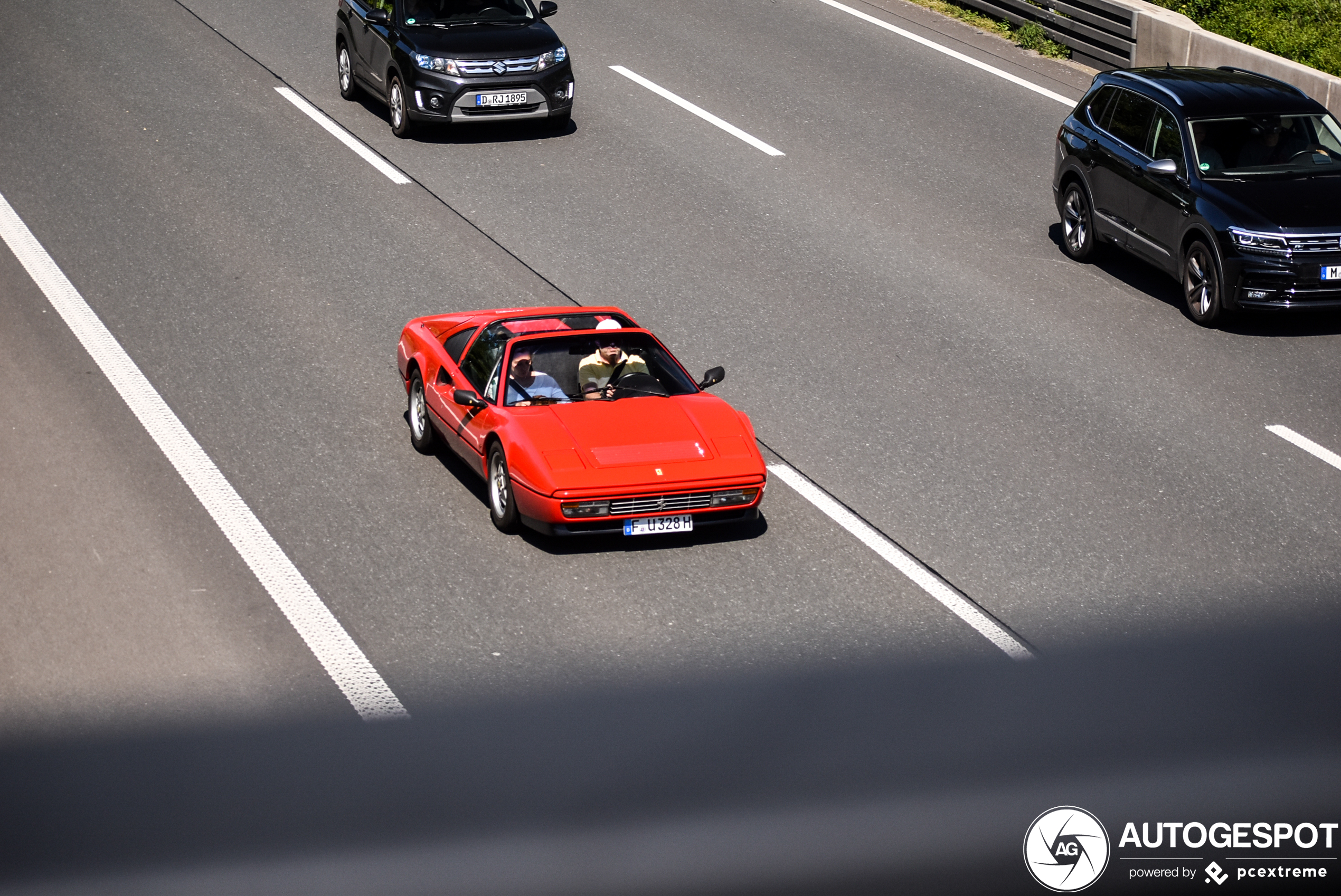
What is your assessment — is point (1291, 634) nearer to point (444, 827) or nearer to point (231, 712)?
point (444, 827)

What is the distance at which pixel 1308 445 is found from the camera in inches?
459

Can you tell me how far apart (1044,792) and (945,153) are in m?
12.3

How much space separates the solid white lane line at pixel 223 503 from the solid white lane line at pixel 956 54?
12478 millimetres

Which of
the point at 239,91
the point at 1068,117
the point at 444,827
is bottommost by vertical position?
the point at 239,91

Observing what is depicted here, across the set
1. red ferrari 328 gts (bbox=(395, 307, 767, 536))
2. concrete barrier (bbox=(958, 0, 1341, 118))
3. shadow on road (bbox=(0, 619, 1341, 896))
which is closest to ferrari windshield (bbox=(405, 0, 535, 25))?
concrete barrier (bbox=(958, 0, 1341, 118))

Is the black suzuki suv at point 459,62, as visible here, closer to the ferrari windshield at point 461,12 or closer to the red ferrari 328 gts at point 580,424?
the ferrari windshield at point 461,12

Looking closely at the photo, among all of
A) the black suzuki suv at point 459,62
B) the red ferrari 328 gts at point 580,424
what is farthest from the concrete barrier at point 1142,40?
the red ferrari 328 gts at point 580,424

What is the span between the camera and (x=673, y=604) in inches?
361

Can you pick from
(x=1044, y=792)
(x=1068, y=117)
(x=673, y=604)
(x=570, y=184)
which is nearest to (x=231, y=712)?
(x=673, y=604)

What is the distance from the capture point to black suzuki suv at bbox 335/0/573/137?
1822cm

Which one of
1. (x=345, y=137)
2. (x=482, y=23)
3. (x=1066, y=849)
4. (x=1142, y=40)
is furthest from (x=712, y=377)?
(x=1142, y=40)

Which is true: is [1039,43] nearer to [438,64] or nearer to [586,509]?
[438,64]

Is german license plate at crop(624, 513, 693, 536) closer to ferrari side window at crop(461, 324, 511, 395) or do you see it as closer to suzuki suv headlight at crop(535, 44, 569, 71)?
ferrari side window at crop(461, 324, 511, 395)

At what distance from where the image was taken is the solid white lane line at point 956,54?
2048 centimetres
